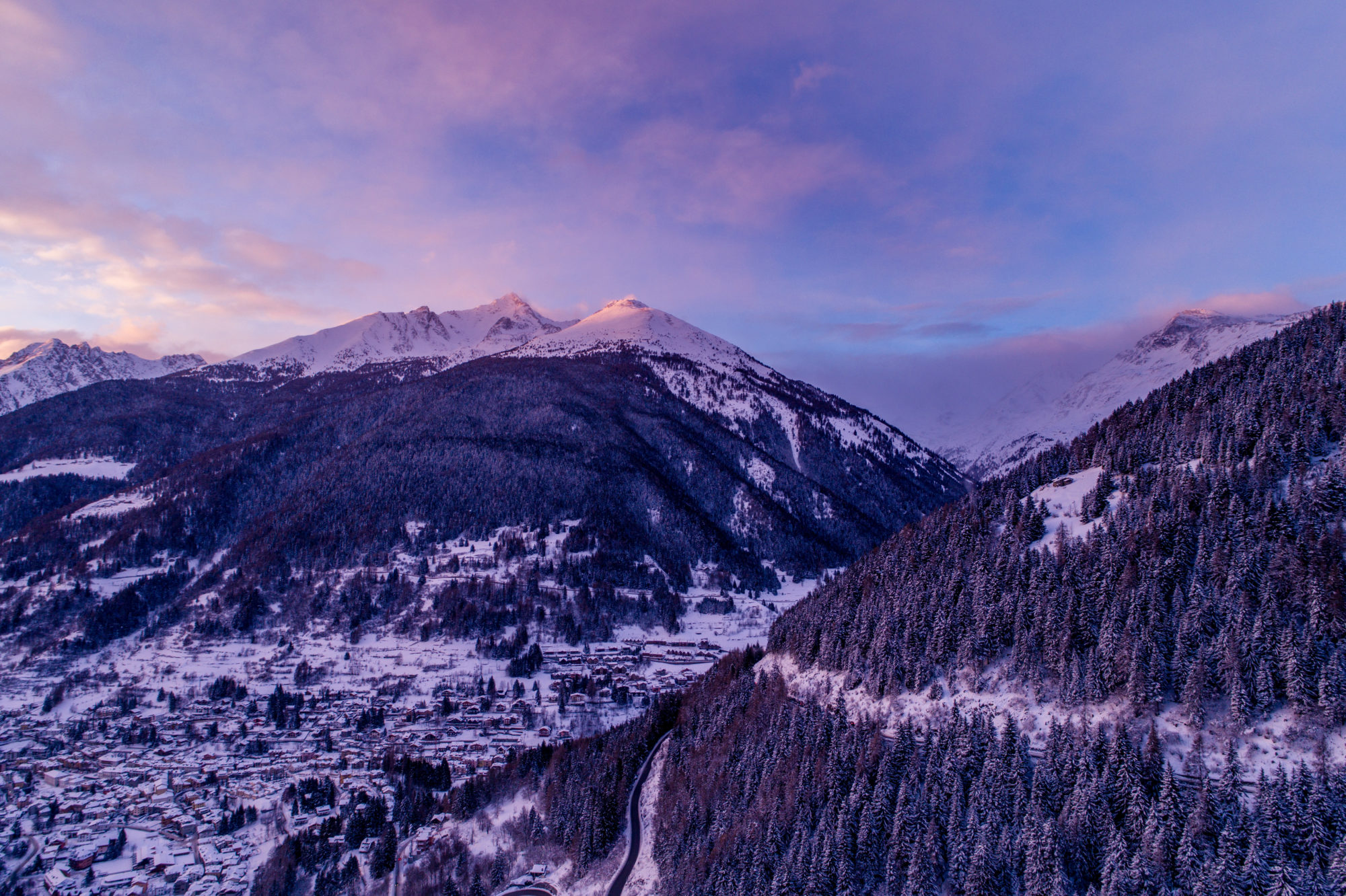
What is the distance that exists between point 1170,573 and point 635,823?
6282cm

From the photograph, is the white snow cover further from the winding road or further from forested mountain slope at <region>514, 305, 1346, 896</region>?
the winding road

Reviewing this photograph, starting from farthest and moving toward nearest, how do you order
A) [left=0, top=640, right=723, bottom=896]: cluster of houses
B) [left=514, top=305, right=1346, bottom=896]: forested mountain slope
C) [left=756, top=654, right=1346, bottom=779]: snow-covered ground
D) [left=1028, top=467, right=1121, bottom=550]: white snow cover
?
[left=0, top=640, right=723, bottom=896]: cluster of houses, [left=1028, top=467, right=1121, bottom=550]: white snow cover, [left=756, top=654, right=1346, bottom=779]: snow-covered ground, [left=514, top=305, right=1346, bottom=896]: forested mountain slope

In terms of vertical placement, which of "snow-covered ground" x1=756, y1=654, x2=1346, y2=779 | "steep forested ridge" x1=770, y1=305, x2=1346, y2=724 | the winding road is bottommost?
the winding road

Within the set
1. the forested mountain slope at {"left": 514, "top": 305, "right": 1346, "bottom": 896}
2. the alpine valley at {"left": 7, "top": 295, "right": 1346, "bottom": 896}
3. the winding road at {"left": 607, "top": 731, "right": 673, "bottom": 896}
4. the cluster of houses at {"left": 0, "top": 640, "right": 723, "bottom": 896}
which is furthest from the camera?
the cluster of houses at {"left": 0, "top": 640, "right": 723, "bottom": 896}

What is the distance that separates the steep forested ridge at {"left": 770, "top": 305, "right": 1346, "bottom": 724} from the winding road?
2509cm

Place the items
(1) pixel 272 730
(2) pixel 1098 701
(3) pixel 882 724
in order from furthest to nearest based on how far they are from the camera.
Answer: (1) pixel 272 730 → (3) pixel 882 724 → (2) pixel 1098 701

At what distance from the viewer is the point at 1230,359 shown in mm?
99000

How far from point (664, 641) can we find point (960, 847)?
118m

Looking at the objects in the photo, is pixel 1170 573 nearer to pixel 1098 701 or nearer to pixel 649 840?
pixel 1098 701

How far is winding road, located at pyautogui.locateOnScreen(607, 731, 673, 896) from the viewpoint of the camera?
68312mm

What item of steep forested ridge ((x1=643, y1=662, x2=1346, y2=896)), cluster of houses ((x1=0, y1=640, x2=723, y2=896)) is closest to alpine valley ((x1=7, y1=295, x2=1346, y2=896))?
steep forested ridge ((x1=643, y1=662, x2=1346, y2=896))

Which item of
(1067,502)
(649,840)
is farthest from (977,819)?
(1067,502)

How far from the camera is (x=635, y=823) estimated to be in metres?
78.4

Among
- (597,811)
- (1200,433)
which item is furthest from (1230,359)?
(597,811)
